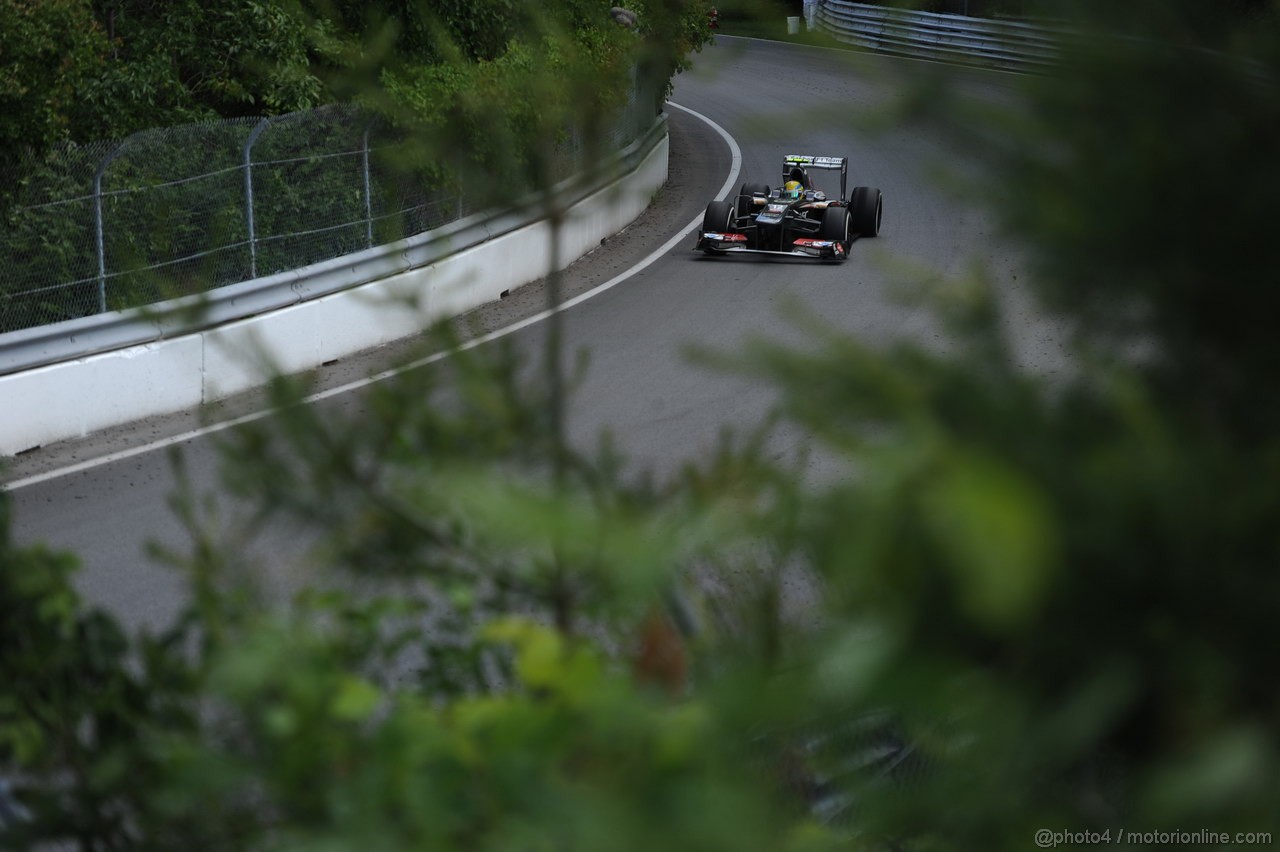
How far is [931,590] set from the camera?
1199 millimetres

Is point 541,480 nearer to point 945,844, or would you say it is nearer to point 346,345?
point 945,844

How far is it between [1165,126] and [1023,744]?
68cm

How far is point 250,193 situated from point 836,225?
7.61 metres

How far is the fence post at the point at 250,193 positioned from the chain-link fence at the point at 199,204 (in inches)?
0.5

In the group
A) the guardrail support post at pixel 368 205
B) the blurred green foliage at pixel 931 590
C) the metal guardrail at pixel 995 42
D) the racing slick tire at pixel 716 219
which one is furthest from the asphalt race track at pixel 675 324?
the guardrail support post at pixel 368 205

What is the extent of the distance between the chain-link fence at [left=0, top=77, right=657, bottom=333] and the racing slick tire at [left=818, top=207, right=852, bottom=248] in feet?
16.2

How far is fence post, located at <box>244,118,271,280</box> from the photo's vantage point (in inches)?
481

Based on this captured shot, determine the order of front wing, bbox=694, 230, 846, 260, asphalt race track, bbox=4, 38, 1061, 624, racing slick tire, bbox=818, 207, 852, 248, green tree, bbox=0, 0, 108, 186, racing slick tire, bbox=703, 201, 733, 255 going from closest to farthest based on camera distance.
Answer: asphalt race track, bbox=4, 38, 1061, 624 → green tree, bbox=0, 0, 108, 186 → front wing, bbox=694, 230, 846, 260 → racing slick tire, bbox=818, 207, 852, 248 → racing slick tire, bbox=703, 201, 733, 255

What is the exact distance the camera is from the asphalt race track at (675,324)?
1.81m

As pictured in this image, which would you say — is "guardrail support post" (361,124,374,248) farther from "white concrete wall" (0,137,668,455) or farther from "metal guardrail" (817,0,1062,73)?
"metal guardrail" (817,0,1062,73)

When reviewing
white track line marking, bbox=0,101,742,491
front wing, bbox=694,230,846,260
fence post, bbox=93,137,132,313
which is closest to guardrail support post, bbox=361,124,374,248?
white track line marking, bbox=0,101,742,491

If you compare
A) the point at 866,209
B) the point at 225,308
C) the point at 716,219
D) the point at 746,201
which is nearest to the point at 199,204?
the point at 225,308

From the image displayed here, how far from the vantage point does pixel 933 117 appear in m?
1.64

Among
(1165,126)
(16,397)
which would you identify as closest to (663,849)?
(1165,126)
